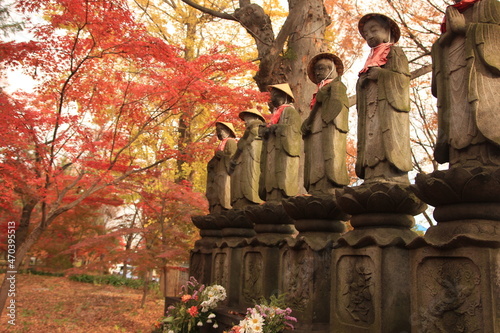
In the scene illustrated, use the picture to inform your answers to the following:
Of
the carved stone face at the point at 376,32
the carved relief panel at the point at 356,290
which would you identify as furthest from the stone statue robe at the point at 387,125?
the carved relief panel at the point at 356,290

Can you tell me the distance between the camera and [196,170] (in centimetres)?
1548

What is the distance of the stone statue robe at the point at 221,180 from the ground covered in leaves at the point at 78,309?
4.74 meters

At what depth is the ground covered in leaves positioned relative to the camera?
34.2 ft

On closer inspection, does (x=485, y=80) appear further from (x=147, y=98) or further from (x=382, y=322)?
(x=147, y=98)

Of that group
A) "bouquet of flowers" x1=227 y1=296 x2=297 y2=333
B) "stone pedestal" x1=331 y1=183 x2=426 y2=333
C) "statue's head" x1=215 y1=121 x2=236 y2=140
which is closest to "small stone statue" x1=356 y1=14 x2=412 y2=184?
"stone pedestal" x1=331 y1=183 x2=426 y2=333

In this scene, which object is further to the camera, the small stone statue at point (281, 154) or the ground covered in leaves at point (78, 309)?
the ground covered in leaves at point (78, 309)

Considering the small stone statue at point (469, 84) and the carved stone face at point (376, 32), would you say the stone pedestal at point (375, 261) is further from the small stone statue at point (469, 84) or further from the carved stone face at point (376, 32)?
the carved stone face at point (376, 32)

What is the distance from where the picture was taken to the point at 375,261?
3.87 meters

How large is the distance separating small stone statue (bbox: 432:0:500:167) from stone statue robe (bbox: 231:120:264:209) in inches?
137

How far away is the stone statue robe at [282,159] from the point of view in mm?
5867

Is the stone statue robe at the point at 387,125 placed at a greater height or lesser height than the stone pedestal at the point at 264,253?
greater

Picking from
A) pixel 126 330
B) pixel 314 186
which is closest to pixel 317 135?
pixel 314 186

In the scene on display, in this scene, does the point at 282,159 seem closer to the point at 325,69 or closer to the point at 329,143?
the point at 329,143

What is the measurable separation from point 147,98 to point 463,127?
311 inches
